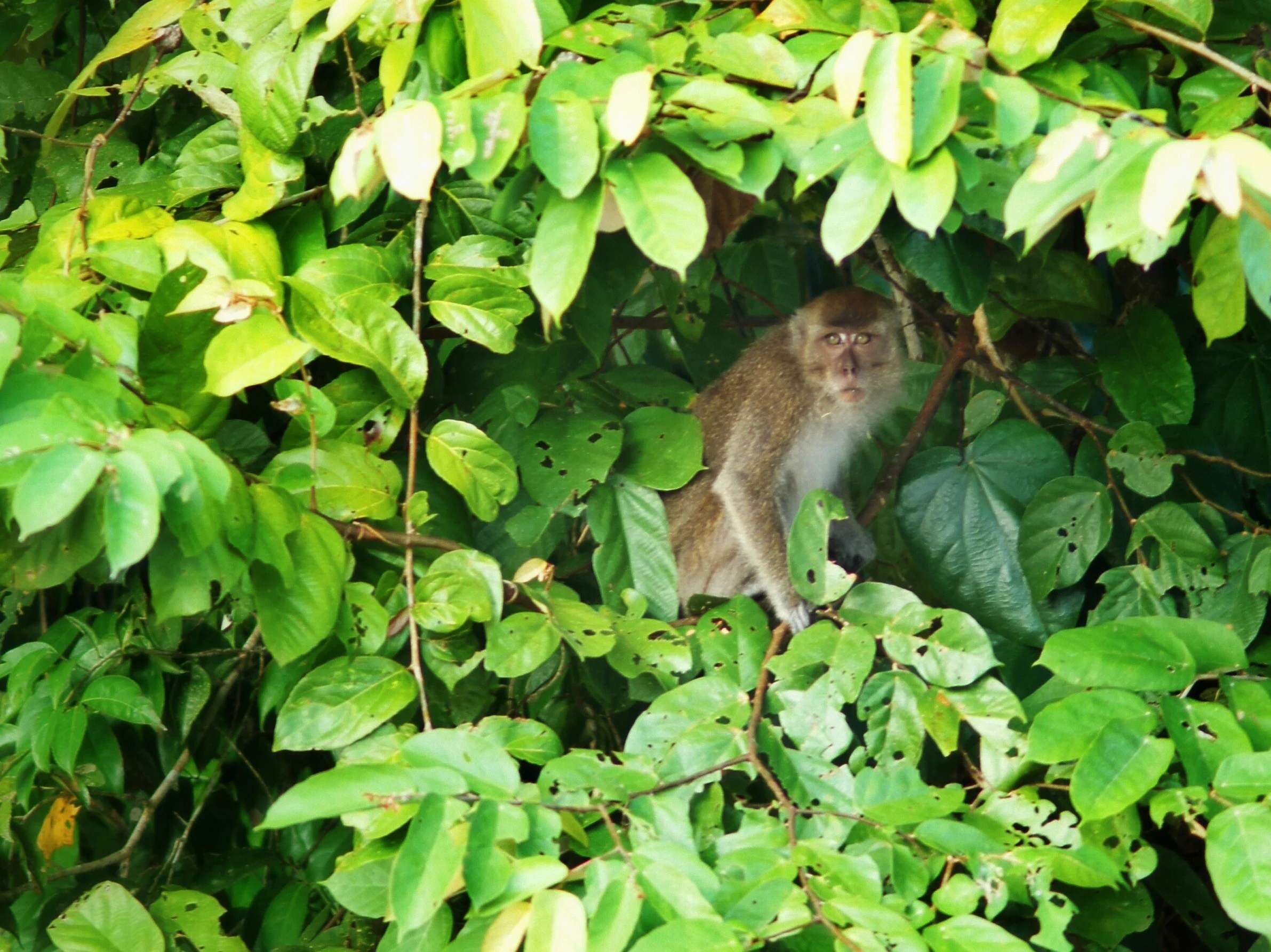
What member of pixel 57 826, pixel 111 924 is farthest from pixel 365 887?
pixel 57 826

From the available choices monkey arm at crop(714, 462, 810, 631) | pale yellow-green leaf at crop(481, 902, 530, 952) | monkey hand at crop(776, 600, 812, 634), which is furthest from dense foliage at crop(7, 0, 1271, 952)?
monkey arm at crop(714, 462, 810, 631)

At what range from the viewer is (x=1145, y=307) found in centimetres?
243

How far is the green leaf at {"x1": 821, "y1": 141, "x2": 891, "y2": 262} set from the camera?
143cm

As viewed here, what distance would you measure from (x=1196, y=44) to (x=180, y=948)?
232 cm

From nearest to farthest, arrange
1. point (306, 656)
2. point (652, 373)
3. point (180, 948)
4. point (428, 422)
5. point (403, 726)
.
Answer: point (403, 726)
point (306, 656)
point (180, 948)
point (428, 422)
point (652, 373)

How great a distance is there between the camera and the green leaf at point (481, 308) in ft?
6.61

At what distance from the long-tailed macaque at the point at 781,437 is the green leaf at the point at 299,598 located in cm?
166

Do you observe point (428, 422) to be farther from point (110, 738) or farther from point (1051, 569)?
point (1051, 569)

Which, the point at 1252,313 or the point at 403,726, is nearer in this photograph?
the point at 403,726

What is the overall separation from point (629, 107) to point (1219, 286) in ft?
3.79

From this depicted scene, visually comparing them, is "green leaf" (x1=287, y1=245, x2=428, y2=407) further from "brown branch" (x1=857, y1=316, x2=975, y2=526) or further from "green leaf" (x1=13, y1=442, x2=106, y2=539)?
"brown branch" (x1=857, y1=316, x2=975, y2=526)

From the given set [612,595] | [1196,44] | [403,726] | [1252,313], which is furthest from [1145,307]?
[403,726]

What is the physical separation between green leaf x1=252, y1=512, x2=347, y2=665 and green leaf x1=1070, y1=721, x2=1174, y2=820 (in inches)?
43.3

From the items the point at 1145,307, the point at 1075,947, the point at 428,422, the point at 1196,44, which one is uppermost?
the point at 1196,44
